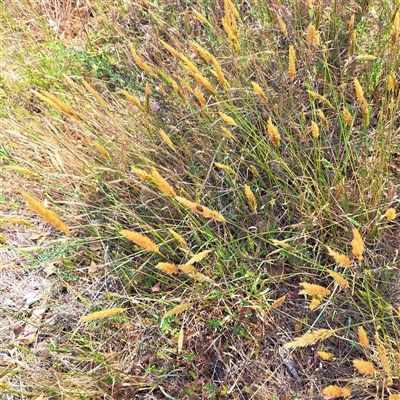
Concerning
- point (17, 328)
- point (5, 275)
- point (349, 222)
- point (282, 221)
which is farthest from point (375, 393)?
point (5, 275)

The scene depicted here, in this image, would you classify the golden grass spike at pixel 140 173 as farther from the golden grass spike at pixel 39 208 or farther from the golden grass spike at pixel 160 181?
the golden grass spike at pixel 39 208

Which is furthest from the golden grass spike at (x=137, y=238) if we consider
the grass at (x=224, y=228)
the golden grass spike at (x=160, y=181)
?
the golden grass spike at (x=160, y=181)

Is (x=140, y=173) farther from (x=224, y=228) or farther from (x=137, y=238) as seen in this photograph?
(x=224, y=228)

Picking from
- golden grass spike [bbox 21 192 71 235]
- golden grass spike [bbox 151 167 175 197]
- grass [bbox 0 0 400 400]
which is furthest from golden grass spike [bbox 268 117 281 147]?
golden grass spike [bbox 21 192 71 235]

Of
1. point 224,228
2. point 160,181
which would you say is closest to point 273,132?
point 160,181

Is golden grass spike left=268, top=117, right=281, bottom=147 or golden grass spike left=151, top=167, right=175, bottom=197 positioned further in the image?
golden grass spike left=268, top=117, right=281, bottom=147

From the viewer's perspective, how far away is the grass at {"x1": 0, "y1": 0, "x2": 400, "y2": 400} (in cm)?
156

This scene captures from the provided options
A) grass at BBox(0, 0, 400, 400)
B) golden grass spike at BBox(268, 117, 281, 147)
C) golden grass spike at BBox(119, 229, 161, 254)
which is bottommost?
grass at BBox(0, 0, 400, 400)

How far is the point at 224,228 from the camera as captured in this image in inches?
68.5

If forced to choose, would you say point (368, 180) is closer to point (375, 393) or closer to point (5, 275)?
point (375, 393)

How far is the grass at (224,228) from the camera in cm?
156

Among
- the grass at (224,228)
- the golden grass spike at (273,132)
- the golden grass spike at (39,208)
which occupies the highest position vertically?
the golden grass spike at (39,208)

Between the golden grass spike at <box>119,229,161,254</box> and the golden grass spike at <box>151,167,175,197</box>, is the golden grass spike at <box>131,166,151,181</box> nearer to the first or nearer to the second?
the golden grass spike at <box>151,167,175,197</box>

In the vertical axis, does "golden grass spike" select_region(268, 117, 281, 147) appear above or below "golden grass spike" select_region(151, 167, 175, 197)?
below
